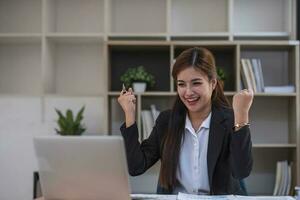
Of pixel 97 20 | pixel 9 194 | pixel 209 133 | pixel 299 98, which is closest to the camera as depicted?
pixel 209 133

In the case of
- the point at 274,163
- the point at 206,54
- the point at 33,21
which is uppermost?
the point at 33,21

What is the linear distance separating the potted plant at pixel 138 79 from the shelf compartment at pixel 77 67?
14.8 inches

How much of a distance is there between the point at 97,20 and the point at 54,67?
0.55m

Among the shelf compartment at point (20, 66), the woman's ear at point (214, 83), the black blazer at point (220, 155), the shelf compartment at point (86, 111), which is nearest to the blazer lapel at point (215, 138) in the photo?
the black blazer at point (220, 155)

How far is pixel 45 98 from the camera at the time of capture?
3188mm

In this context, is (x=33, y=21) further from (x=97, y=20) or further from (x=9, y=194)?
(x=9, y=194)

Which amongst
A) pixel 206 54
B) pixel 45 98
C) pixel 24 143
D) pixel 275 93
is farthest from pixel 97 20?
pixel 206 54

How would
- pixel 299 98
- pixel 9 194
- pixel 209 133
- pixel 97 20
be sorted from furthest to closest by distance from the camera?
1. pixel 97 20
2. pixel 9 194
3. pixel 299 98
4. pixel 209 133

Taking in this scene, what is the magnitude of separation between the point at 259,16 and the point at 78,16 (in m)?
1.56

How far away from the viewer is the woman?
1588 millimetres

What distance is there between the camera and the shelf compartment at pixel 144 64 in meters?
3.28

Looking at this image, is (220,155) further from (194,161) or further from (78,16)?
(78,16)

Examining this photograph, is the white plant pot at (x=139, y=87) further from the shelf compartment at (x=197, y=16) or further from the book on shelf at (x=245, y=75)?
the book on shelf at (x=245, y=75)

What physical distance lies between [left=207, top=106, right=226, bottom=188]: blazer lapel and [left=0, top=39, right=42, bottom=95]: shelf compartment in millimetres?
2078
